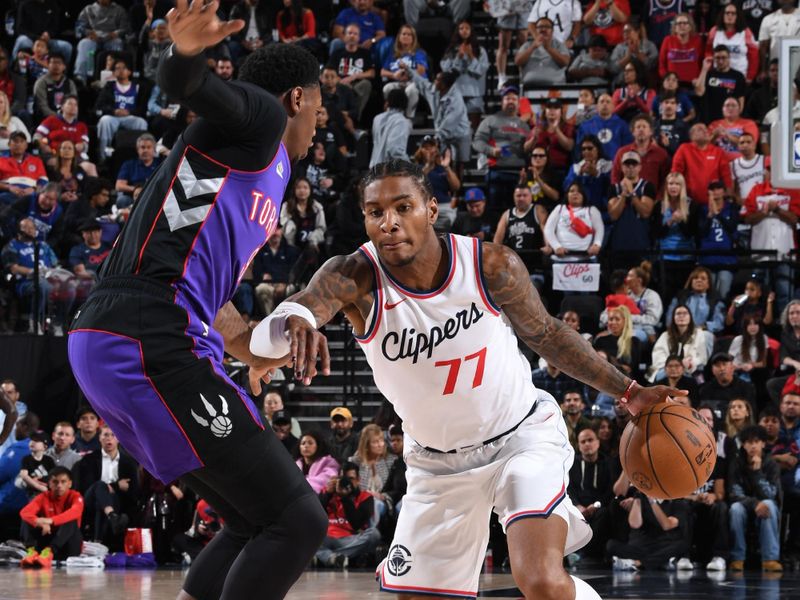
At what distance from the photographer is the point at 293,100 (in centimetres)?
432

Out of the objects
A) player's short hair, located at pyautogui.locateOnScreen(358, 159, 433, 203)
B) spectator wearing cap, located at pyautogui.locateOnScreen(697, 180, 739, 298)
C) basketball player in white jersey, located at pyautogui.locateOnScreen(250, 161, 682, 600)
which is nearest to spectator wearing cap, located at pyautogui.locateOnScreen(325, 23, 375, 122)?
spectator wearing cap, located at pyautogui.locateOnScreen(697, 180, 739, 298)

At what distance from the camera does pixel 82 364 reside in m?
3.90

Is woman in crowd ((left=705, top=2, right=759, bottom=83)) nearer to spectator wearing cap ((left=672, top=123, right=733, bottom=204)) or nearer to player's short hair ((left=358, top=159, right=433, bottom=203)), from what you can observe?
spectator wearing cap ((left=672, top=123, right=733, bottom=204))

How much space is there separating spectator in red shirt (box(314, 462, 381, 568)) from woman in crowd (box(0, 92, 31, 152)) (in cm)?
736

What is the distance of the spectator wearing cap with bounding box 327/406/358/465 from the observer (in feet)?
41.2

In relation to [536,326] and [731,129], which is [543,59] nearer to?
[731,129]

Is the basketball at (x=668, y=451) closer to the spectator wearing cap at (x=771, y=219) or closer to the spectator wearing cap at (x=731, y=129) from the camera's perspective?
the spectator wearing cap at (x=771, y=219)

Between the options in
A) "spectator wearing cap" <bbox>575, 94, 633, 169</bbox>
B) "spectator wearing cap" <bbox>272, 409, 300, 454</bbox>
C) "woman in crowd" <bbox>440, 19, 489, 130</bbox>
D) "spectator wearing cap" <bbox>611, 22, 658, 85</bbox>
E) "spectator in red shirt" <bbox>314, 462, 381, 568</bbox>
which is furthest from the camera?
"woman in crowd" <bbox>440, 19, 489, 130</bbox>

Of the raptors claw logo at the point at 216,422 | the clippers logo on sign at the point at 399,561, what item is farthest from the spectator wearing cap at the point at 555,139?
the raptors claw logo at the point at 216,422

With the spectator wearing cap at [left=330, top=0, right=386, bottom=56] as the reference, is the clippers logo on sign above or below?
below

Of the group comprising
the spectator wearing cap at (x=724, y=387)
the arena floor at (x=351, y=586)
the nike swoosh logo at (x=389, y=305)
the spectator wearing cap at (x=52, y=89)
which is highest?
the spectator wearing cap at (x=52, y=89)

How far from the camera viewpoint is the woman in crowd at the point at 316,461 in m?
11.9

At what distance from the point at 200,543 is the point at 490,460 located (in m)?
7.65

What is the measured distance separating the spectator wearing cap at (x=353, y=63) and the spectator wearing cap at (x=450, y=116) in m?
1.44
